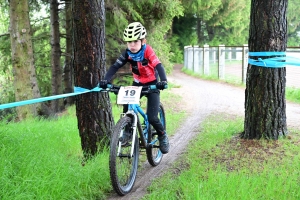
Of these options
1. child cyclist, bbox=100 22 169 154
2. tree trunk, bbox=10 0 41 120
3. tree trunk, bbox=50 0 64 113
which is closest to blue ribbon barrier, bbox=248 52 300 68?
child cyclist, bbox=100 22 169 154

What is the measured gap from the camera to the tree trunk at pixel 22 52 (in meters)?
9.99

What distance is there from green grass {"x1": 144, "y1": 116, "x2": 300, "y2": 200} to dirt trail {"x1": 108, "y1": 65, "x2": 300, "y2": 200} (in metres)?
0.21

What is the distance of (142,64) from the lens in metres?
5.16

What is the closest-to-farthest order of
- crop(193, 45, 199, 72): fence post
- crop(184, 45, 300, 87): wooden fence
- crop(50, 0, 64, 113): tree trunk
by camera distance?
crop(50, 0, 64, 113): tree trunk → crop(184, 45, 300, 87): wooden fence → crop(193, 45, 199, 72): fence post

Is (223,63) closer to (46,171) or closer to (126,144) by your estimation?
(126,144)

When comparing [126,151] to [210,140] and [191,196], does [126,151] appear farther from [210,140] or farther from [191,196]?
[210,140]

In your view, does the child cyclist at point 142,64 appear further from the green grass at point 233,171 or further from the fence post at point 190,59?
the fence post at point 190,59

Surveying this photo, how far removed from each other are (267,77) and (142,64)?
7.05 ft

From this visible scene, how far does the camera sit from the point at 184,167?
5.58 meters

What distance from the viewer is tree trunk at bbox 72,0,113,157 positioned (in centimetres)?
554

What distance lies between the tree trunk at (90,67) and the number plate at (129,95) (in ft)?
3.19

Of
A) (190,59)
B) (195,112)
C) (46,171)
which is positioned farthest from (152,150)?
(190,59)

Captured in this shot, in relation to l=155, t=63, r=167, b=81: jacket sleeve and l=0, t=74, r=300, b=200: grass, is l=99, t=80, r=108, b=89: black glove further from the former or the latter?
l=0, t=74, r=300, b=200: grass

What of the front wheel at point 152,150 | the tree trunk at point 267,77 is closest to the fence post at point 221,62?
the tree trunk at point 267,77
